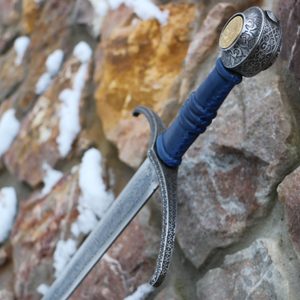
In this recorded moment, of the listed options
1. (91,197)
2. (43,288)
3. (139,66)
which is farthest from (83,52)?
(43,288)

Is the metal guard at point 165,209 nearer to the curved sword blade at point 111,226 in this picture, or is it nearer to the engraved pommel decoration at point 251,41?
the curved sword blade at point 111,226

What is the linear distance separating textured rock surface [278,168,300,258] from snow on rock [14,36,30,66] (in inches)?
30.3

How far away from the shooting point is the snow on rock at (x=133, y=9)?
924mm

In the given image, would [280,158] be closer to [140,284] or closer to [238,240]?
[238,240]

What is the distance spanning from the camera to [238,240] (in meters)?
0.70

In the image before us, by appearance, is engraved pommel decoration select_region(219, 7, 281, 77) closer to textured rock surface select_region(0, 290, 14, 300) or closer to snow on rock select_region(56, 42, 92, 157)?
snow on rock select_region(56, 42, 92, 157)

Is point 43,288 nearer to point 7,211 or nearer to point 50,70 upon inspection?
point 7,211

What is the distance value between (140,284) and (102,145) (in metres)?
0.26

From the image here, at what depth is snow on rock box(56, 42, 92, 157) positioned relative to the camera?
3.31 ft

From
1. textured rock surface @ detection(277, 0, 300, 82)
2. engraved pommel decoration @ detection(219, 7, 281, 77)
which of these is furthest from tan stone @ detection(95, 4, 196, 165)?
engraved pommel decoration @ detection(219, 7, 281, 77)

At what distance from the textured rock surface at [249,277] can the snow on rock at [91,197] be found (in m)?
0.23

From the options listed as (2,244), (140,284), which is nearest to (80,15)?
(2,244)

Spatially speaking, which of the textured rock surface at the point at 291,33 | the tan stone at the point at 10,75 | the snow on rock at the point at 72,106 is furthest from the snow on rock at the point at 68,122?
the textured rock surface at the point at 291,33

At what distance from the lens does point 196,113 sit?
61 centimetres
